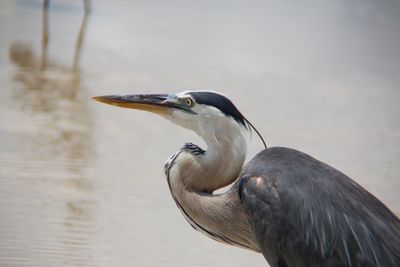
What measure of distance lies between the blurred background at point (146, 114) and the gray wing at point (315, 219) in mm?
1073

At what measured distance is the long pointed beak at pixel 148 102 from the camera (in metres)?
3.67

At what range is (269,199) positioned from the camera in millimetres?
3260

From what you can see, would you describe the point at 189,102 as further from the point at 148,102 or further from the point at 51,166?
the point at 51,166

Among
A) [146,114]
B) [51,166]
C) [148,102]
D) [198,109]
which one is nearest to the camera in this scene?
[198,109]

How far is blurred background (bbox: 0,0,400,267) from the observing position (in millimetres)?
4535

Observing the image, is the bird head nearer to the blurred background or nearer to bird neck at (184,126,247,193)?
bird neck at (184,126,247,193)

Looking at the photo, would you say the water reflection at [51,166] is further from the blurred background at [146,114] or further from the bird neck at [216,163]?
the bird neck at [216,163]

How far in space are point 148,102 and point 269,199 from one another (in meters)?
0.72

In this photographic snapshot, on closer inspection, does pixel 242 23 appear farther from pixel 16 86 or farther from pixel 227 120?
pixel 227 120

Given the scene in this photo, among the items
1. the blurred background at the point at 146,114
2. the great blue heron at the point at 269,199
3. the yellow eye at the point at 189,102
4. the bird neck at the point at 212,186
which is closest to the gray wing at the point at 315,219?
the great blue heron at the point at 269,199

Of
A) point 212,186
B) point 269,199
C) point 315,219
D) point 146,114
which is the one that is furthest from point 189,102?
point 146,114

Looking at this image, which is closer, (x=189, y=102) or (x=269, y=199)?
(x=269, y=199)

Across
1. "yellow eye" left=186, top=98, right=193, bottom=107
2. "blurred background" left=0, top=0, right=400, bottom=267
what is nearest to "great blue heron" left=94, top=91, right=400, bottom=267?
"yellow eye" left=186, top=98, right=193, bottom=107

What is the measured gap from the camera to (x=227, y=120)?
11.5 feet
